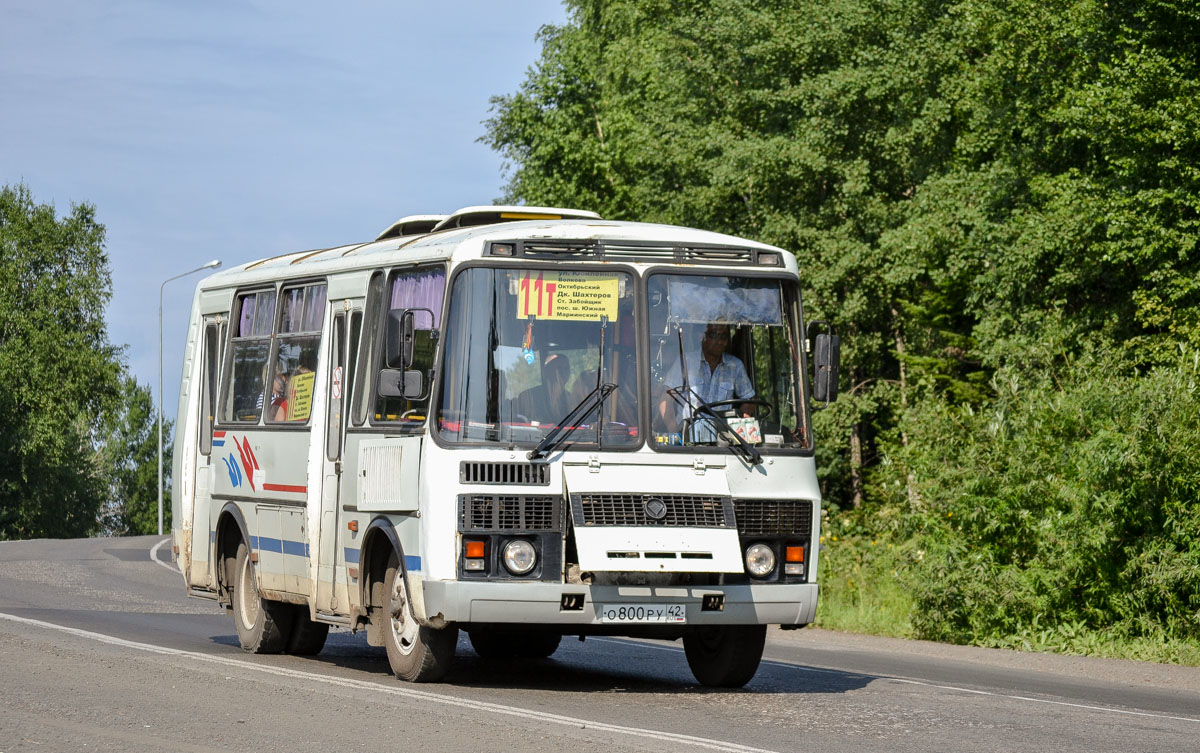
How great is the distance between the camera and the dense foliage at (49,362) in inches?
3164


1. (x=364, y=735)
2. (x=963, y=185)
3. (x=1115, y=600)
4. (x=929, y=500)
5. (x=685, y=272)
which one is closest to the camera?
(x=364, y=735)

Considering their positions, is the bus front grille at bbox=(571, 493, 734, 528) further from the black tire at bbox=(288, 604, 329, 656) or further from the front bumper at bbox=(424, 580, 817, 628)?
the black tire at bbox=(288, 604, 329, 656)

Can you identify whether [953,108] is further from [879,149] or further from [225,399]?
[225,399]

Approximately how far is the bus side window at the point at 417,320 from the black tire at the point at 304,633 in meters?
3.23

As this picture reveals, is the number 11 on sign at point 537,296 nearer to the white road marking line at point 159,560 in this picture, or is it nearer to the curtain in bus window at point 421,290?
the curtain in bus window at point 421,290

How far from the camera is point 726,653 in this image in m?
12.6

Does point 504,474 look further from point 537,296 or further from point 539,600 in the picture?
point 537,296

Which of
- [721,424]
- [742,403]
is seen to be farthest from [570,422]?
[742,403]

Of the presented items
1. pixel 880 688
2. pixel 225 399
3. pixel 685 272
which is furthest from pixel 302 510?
pixel 880 688

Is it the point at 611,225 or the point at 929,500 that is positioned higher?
the point at 611,225

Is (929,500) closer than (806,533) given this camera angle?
No

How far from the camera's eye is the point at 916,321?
3881 cm

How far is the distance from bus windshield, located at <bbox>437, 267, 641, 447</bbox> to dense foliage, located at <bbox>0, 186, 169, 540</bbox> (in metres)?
72.3

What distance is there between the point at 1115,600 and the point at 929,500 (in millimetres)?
3385
